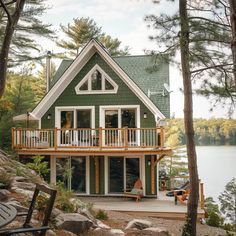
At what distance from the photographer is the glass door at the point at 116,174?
50.4 ft

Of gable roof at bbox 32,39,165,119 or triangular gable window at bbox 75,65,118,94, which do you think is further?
triangular gable window at bbox 75,65,118,94

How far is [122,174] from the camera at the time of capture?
50.5 feet

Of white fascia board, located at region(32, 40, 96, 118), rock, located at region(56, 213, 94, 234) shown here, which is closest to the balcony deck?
white fascia board, located at region(32, 40, 96, 118)

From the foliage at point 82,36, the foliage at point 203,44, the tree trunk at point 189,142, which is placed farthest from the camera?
the foliage at point 82,36

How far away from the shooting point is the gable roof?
1516 cm

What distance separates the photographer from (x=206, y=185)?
72.0 ft

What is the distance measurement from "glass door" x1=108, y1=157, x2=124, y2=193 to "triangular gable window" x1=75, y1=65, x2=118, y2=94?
3.41 m

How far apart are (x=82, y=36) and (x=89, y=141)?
65.0 feet

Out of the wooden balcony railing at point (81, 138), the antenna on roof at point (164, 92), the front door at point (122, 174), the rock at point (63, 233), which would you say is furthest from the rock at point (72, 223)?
the antenna on roof at point (164, 92)

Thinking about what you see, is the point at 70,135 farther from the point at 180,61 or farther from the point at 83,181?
the point at 180,61

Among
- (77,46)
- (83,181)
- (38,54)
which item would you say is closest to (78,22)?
(77,46)

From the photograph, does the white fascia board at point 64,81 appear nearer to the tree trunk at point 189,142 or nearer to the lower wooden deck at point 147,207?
the lower wooden deck at point 147,207

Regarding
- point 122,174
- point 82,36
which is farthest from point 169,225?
point 82,36

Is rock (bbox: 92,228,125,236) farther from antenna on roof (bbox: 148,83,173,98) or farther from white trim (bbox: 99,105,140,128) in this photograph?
antenna on roof (bbox: 148,83,173,98)
